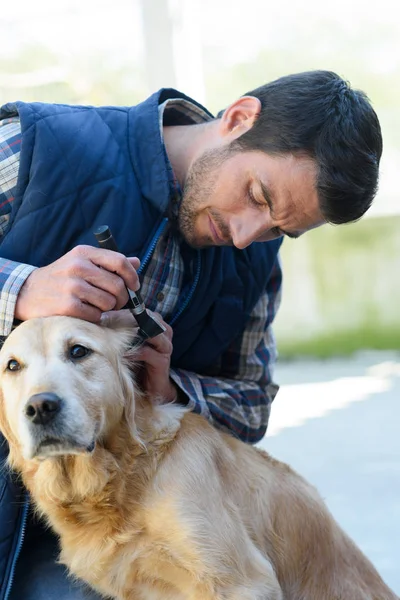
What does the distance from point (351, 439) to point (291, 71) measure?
117 inches

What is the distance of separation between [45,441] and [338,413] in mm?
3271

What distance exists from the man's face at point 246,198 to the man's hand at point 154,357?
0.97 feet

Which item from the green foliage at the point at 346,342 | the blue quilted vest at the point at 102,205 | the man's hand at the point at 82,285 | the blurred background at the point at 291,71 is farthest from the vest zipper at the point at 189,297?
the green foliage at the point at 346,342

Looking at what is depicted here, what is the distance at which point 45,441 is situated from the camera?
5.21 ft

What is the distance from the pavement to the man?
129 cm

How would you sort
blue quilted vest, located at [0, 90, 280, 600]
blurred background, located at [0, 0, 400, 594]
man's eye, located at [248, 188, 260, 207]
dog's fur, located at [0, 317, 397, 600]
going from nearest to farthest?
dog's fur, located at [0, 317, 397, 600] < blue quilted vest, located at [0, 90, 280, 600] < man's eye, located at [248, 188, 260, 207] < blurred background, located at [0, 0, 400, 594]

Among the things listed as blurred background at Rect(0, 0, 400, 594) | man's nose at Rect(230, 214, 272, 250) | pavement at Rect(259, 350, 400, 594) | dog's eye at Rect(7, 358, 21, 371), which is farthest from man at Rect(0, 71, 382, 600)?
blurred background at Rect(0, 0, 400, 594)

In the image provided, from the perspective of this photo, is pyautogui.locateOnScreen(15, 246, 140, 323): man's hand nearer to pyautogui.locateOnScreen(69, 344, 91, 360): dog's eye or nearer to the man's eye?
pyautogui.locateOnScreen(69, 344, 91, 360): dog's eye

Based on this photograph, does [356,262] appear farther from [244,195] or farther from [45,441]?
[45,441]

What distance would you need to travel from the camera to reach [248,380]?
238cm

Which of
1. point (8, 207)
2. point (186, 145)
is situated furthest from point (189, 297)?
point (8, 207)

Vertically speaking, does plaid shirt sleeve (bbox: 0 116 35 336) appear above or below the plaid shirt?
above

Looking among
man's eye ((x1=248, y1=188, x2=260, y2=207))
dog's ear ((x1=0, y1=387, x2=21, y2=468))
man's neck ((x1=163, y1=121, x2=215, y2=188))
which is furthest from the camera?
man's neck ((x1=163, y1=121, x2=215, y2=188))

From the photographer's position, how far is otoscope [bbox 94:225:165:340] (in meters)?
1.74
